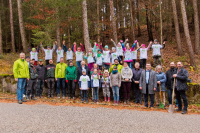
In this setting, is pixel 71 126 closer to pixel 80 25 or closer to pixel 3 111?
pixel 3 111

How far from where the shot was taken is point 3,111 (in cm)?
652

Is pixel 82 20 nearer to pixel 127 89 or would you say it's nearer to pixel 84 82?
pixel 84 82

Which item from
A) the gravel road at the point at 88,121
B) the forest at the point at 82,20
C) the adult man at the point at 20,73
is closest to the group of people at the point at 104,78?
the adult man at the point at 20,73

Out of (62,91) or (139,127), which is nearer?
(139,127)

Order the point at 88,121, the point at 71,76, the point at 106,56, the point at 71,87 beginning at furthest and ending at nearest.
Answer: the point at 106,56 < the point at 71,87 < the point at 71,76 < the point at 88,121

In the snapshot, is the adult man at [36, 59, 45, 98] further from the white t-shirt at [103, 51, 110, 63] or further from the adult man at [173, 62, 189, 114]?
the adult man at [173, 62, 189, 114]

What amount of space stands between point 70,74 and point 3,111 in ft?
11.9

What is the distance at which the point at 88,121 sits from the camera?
546 centimetres

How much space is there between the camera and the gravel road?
4855 mm

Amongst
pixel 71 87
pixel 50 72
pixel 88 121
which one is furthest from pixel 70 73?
pixel 88 121

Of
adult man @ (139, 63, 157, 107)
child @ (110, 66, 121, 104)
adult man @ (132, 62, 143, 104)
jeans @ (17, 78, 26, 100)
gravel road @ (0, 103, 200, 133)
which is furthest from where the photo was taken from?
adult man @ (132, 62, 143, 104)

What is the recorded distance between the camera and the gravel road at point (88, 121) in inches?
191

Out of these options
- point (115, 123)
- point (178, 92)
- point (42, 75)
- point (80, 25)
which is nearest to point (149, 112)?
point (178, 92)

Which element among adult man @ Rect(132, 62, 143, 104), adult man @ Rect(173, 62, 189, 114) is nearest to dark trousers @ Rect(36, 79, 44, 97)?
adult man @ Rect(132, 62, 143, 104)
